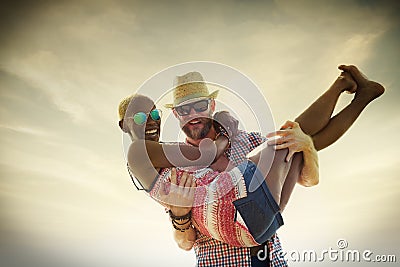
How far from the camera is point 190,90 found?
179 cm

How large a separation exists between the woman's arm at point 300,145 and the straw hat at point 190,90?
45cm

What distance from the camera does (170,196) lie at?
1383mm

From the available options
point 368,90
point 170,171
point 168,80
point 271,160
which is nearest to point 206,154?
point 170,171

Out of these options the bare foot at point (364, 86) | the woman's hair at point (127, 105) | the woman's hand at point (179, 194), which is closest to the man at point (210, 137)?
the woman's hand at point (179, 194)

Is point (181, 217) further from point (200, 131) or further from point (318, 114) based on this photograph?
point (318, 114)

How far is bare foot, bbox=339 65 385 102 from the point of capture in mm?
1550

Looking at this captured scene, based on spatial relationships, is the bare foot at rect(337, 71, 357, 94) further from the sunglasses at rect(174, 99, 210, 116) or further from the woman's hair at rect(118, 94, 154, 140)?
the woman's hair at rect(118, 94, 154, 140)

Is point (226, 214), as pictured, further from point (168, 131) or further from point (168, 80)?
point (168, 80)

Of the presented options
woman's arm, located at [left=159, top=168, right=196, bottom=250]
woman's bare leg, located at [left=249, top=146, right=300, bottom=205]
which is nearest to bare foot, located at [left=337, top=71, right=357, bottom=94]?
woman's bare leg, located at [left=249, top=146, right=300, bottom=205]

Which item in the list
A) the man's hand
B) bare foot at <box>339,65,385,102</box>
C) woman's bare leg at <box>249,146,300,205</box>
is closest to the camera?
woman's bare leg at <box>249,146,300,205</box>

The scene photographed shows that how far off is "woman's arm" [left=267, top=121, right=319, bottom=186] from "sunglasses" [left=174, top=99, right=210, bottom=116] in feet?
1.37

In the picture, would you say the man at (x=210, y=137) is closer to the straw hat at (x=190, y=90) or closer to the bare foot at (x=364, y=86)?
the straw hat at (x=190, y=90)

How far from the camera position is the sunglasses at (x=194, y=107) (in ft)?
5.75

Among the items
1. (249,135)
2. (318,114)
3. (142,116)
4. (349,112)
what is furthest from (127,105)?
(349,112)
